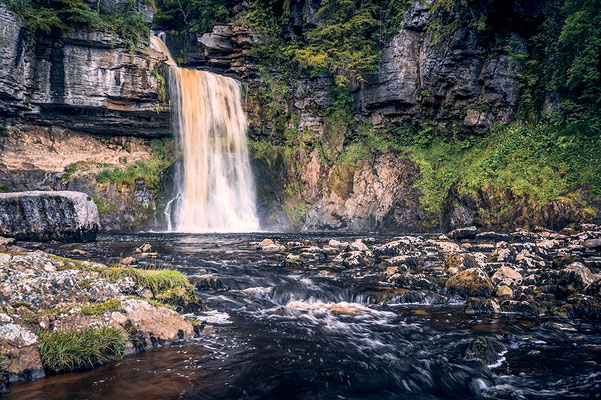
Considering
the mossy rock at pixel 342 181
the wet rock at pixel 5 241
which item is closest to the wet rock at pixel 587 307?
the wet rock at pixel 5 241

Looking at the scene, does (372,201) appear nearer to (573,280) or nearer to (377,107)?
(377,107)

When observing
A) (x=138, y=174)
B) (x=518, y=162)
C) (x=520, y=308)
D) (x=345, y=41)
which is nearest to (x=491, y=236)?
(x=518, y=162)

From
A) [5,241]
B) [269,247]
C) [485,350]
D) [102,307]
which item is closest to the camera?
[102,307]

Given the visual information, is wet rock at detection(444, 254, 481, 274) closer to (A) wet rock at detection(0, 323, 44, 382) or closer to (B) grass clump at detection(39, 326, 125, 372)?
(B) grass clump at detection(39, 326, 125, 372)

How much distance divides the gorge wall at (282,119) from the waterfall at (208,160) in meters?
1.02

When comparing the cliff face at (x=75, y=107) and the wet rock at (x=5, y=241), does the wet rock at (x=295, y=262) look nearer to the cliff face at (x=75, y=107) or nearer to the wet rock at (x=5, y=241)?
the wet rock at (x=5, y=241)

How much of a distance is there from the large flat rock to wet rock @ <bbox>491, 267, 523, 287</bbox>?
1547 centimetres

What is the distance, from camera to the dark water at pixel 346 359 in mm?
3146

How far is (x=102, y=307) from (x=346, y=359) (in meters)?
3.00

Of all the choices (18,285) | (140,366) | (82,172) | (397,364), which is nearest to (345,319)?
(397,364)

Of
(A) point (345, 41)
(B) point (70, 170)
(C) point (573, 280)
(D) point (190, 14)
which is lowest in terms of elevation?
(C) point (573, 280)

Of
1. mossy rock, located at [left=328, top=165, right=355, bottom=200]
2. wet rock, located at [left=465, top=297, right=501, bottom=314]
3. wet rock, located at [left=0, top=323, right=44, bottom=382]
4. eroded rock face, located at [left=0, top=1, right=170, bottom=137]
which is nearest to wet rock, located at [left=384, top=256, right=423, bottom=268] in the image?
wet rock, located at [left=465, top=297, right=501, bottom=314]

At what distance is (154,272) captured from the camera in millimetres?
5617

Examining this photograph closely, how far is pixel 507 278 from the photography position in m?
6.97
